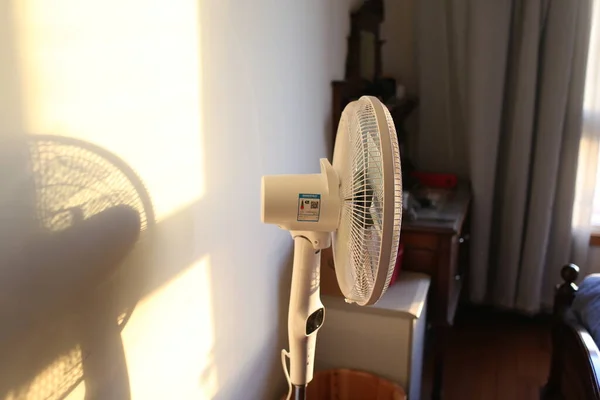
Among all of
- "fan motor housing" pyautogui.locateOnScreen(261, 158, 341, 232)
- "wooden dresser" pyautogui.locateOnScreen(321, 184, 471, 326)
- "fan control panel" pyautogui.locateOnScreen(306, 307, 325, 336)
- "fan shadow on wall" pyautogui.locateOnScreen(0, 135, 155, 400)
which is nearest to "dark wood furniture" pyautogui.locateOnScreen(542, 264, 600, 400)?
"wooden dresser" pyautogui.locateOnScreen(321, 184, 471, 326)

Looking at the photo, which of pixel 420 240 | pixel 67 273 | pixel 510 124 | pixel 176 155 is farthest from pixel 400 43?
pixel 67 273

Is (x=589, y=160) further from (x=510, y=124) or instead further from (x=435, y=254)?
(x=435, y=254)

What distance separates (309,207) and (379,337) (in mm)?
826

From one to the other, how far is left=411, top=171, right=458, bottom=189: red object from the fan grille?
1643 mm

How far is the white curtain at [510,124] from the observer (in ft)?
7.65

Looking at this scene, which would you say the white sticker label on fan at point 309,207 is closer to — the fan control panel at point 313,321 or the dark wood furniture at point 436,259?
the fan control panel at point 313,321

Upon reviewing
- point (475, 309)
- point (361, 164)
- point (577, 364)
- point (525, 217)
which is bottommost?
point (475, 309)

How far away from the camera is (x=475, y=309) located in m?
2.83

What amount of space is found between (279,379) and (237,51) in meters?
0.99

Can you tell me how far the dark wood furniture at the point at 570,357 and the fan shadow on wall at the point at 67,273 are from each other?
1050 millimetres

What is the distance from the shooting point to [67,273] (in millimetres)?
818

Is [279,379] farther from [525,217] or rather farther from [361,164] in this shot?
[525,217]

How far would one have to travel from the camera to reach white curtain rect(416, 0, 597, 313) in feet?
7.65

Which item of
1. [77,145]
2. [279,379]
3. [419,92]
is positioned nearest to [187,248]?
[77,145]
